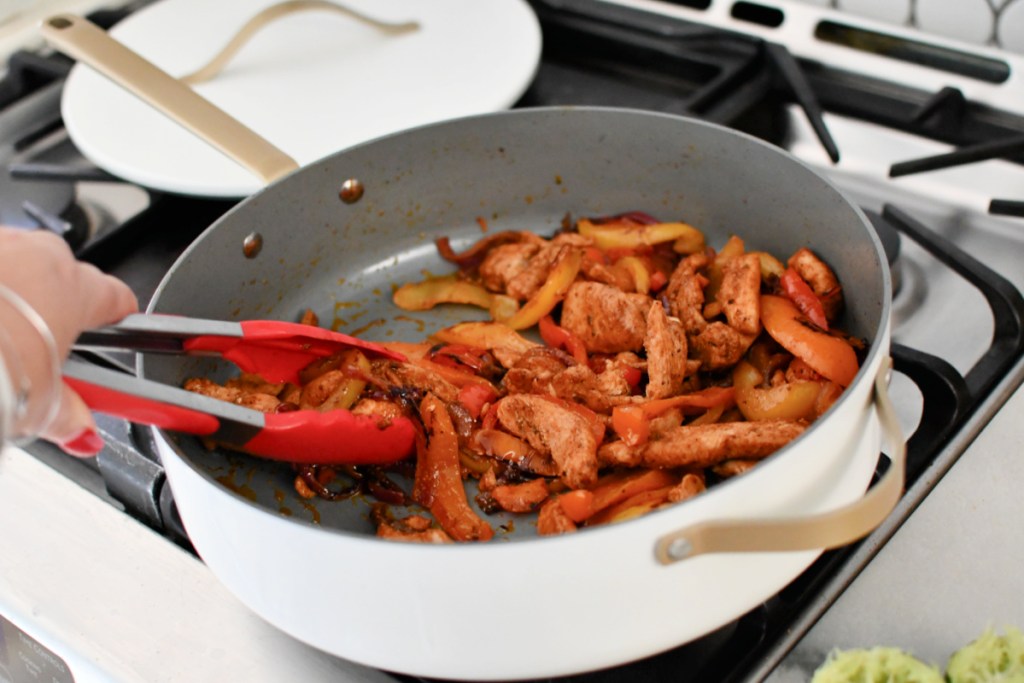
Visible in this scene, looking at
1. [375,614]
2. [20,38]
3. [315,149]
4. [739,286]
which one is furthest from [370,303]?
[20,38]

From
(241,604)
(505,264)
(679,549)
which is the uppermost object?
(679,549)

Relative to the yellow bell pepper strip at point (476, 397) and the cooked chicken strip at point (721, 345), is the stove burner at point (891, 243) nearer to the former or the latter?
the cooked chicken strip at point (721, 345)

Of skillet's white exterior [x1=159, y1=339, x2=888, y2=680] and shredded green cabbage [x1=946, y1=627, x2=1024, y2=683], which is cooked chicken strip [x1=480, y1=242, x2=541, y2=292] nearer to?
skillet's white exterior [x1=159, y1=339, x2=888, y2=680]

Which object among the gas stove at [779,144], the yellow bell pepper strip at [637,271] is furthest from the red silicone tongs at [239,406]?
the yellow bell pepper strip at [637,271]

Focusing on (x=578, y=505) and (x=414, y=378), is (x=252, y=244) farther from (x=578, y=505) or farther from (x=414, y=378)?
(x=578, y=505)

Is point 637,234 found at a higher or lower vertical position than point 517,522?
higher

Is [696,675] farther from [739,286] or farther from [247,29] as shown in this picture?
[247,29]

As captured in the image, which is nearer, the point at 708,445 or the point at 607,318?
the point at 708,445

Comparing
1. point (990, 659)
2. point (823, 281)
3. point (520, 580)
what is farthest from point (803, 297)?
point (520, 580)
